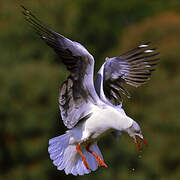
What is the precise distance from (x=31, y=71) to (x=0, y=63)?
1.85 meters

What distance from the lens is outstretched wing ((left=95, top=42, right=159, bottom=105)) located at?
5.84 meters

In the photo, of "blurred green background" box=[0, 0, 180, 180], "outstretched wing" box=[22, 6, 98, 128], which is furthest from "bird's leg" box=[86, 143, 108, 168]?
"blurred green background" box=[0, 0, 180, 180]

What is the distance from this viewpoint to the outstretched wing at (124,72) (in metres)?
5.84

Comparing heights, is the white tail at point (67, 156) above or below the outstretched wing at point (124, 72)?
below

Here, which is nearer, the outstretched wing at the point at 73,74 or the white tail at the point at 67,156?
the outstretched wing at the point at 73,74

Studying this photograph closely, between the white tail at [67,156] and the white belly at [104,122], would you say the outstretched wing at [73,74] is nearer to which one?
the white belly at [104,122]

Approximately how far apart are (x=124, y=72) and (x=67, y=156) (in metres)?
0.98

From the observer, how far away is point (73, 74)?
5.09 meters

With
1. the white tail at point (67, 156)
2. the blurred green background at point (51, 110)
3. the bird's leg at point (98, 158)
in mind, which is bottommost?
the blurred green background at point (51, 110)

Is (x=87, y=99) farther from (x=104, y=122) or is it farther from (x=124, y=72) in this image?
(x=124, y=72)

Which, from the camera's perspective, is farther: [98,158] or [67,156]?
[67,156]

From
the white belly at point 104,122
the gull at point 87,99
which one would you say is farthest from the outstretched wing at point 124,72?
the white belly at point 104,122

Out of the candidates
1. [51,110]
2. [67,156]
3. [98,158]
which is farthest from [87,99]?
[51,110]

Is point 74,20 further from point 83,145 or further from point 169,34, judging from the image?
point 83,145
